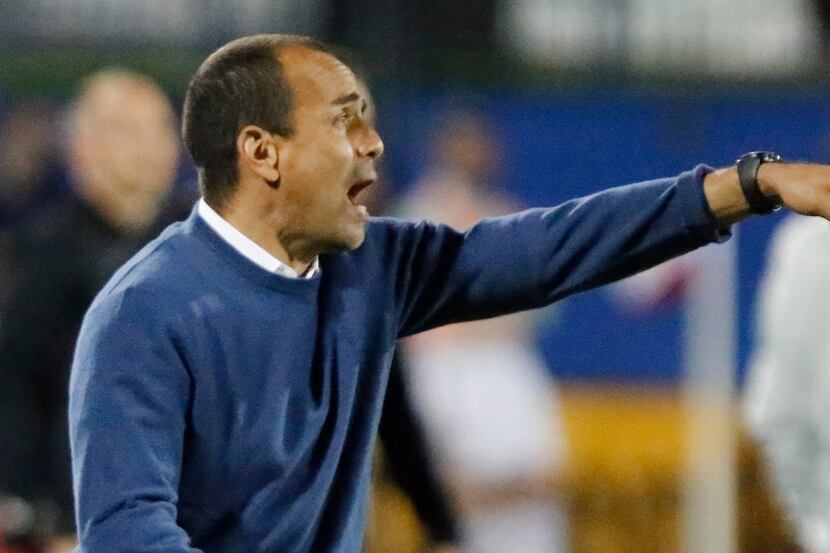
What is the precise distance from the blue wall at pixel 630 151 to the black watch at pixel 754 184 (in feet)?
20.4

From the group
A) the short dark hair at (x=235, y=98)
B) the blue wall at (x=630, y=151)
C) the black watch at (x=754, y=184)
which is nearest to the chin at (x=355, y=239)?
the short dark hair at (x=235, y=98)

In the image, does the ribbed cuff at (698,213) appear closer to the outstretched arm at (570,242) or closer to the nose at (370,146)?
the outstretched arm at (570,242)

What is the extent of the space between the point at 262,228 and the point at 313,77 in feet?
0.96

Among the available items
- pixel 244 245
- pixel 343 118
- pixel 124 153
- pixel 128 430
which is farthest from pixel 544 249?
pixel 124 153

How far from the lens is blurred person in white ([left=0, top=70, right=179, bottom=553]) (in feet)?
17.3

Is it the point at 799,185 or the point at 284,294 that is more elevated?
the point at 799,185

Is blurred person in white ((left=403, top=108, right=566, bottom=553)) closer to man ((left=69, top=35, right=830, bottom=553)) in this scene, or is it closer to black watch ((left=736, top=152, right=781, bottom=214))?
man ((left=69, top=35, right=830, bottom=553))

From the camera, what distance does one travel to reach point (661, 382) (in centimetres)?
967

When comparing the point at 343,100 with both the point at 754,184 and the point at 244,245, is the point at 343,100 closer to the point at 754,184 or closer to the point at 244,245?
the point at 244,245

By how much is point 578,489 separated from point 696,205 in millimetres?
5758

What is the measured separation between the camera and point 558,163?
9820mm

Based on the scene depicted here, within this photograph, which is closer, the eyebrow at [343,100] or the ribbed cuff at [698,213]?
the ribbed cuff at [698,213]

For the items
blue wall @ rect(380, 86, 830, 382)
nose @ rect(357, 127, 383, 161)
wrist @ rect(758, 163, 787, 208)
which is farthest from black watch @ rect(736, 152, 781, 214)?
blue wall @ rect(380, 86, 830, 382)

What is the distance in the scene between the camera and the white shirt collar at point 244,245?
360cm
